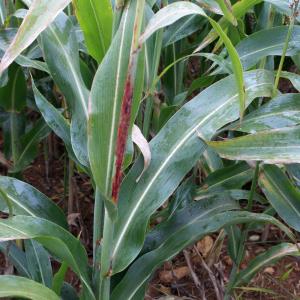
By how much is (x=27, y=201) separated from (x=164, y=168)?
0.88 feet

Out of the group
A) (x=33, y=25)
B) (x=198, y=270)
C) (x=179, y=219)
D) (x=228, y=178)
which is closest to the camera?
(x=33, y=25)

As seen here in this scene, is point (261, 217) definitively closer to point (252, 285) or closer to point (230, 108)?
point (230, 108)

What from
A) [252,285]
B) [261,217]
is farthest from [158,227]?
[252,285]

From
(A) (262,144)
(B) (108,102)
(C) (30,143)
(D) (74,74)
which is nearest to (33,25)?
(B) (108,102)

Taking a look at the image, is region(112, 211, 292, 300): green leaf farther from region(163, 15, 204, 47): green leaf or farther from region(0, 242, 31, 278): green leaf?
region(163, 15, 204, 47): green leaf

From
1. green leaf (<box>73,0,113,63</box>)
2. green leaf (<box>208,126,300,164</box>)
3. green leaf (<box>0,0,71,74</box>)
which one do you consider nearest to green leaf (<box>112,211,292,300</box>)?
green leaf (<box>208,126,300,164</box>)

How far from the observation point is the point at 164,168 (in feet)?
2.90

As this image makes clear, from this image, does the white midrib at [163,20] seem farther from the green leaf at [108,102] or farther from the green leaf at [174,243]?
the green leaf at [174,243]

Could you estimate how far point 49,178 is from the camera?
180cm

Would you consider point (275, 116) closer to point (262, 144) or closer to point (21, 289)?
point (262, 144)

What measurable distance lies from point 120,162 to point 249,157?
0.24 meters

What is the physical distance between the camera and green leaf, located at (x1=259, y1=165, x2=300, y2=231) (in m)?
0.99

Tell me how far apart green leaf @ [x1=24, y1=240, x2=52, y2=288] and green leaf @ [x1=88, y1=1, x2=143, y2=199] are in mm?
366

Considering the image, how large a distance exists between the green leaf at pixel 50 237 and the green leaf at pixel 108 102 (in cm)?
13
